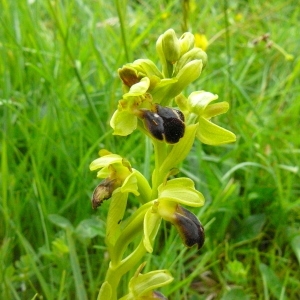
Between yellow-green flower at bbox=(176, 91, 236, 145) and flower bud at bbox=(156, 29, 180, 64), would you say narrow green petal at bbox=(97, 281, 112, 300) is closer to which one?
yellow-green flower at bbox=(176, 91, 236, 145)

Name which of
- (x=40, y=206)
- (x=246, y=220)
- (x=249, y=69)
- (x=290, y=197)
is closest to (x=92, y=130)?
(x=40, y=206)

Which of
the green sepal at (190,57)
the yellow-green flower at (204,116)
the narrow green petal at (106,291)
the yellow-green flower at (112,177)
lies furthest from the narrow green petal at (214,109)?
the narrow green petal at (106,291)

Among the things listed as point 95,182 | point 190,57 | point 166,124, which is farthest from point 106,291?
point 95,182

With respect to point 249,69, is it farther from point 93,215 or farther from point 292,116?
point 93,215

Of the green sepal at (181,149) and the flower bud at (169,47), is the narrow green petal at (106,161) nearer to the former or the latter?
the green sepal at (181,149)

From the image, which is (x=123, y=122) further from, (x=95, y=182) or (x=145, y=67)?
(x=95, y=182)

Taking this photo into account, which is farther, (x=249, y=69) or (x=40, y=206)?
(x=249, y=69)
